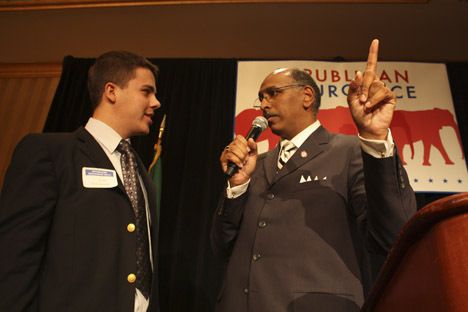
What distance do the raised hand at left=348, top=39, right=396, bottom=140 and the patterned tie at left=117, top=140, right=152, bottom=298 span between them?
87 cm

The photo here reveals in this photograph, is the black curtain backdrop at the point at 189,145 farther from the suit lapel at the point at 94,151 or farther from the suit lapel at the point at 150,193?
the suit lapel at the point at 94,151

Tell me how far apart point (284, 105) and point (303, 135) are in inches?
7.3

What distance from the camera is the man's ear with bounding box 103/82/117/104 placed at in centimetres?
188

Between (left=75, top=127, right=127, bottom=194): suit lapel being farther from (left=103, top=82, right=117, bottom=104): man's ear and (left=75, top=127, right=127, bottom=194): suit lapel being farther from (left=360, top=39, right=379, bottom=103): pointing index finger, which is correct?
(left=360, top=39, right=379, bottom=103): pointing index finger

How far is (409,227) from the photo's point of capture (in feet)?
1.83

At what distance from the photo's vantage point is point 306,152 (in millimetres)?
1654

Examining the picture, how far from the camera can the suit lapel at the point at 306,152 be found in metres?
1.62

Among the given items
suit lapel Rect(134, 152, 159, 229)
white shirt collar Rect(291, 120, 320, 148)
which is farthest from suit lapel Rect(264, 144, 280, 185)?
suit lapel Rect(134, 152, 159, 229)

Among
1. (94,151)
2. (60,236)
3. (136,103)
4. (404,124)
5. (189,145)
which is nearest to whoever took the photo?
(60,236)

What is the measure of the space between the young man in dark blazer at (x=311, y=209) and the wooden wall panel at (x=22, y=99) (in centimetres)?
307

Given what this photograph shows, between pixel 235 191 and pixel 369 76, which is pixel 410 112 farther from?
pixel 369 76

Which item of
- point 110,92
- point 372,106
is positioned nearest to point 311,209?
point 372,106

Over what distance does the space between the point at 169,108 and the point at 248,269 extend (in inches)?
94.2

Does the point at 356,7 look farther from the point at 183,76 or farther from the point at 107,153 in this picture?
the point at 107,153
